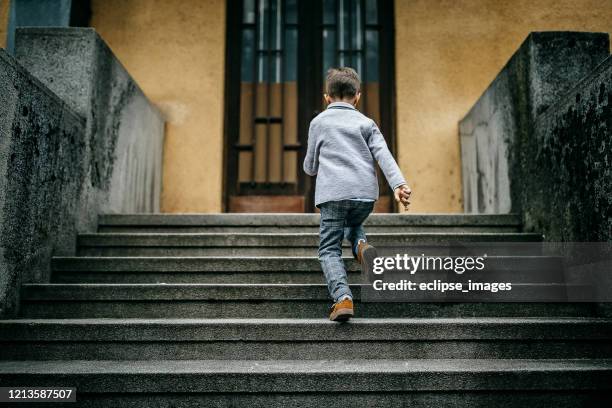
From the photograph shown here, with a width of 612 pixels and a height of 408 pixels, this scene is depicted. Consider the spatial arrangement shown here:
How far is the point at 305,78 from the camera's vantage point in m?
7.02

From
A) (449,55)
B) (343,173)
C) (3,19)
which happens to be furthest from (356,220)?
(3,19)

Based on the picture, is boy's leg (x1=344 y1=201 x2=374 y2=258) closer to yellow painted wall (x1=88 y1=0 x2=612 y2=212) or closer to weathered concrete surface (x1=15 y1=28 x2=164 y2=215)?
weathered concrete surface (x1=15 y1=28 x2=164 y2=215)

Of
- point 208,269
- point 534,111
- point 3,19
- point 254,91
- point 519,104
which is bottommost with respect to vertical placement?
point 208,269

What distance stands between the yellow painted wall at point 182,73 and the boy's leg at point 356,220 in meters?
3.57

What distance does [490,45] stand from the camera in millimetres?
6938

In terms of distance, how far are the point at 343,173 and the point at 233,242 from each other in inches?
54.6

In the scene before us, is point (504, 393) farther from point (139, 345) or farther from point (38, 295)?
point (38, 295)

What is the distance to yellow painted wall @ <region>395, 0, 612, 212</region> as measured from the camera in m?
6.80

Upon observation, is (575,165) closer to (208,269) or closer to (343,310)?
(343,310)

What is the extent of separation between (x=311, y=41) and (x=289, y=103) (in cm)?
82

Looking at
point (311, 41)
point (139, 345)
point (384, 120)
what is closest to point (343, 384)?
point (139, 345)

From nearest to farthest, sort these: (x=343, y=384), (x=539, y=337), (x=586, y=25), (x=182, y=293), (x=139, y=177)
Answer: (x=343, y=384)
(x=539, y=337)
(x=182, y=293)
(x=139, y=177)
(x=586, y=25)

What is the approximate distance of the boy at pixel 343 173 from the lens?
316 centimetres

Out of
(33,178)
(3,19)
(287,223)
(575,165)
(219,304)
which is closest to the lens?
(219,304)
